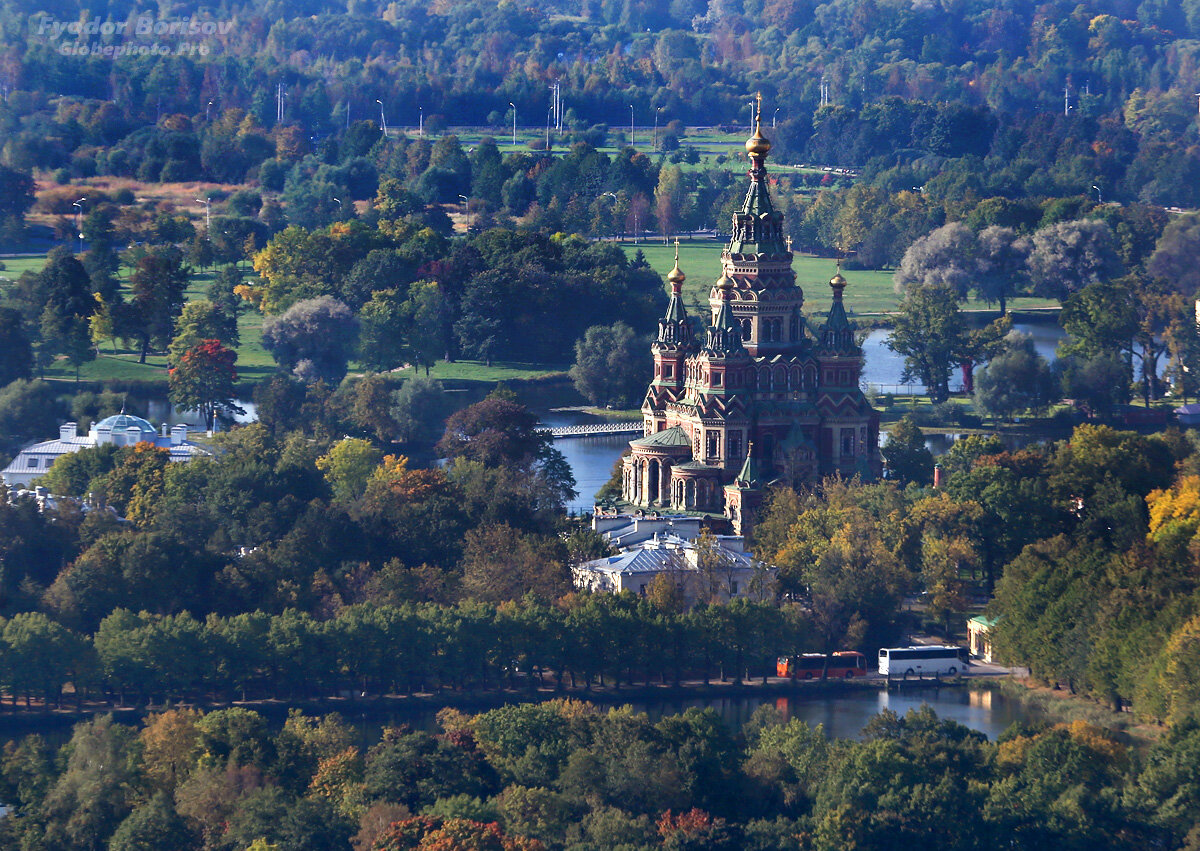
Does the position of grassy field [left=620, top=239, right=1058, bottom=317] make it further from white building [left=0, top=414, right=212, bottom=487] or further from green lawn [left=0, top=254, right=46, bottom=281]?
white building [left=0, top=414, right=212, bottom=487]

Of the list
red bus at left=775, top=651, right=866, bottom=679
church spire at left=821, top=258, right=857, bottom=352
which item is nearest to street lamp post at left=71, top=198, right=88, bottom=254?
church spire at left=821, top=258, right=857, bottom=352

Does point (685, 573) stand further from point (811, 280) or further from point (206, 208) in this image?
point (206, 208)

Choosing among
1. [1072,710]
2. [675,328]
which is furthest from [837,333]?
[1072,710]

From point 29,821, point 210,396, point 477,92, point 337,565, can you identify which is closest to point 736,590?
point 337,565

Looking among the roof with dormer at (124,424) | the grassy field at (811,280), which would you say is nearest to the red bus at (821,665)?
the roof with dormer at (124,424)

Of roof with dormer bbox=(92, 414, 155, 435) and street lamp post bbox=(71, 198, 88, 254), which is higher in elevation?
street lamp post bbox=(71, 198, 88, 254)
